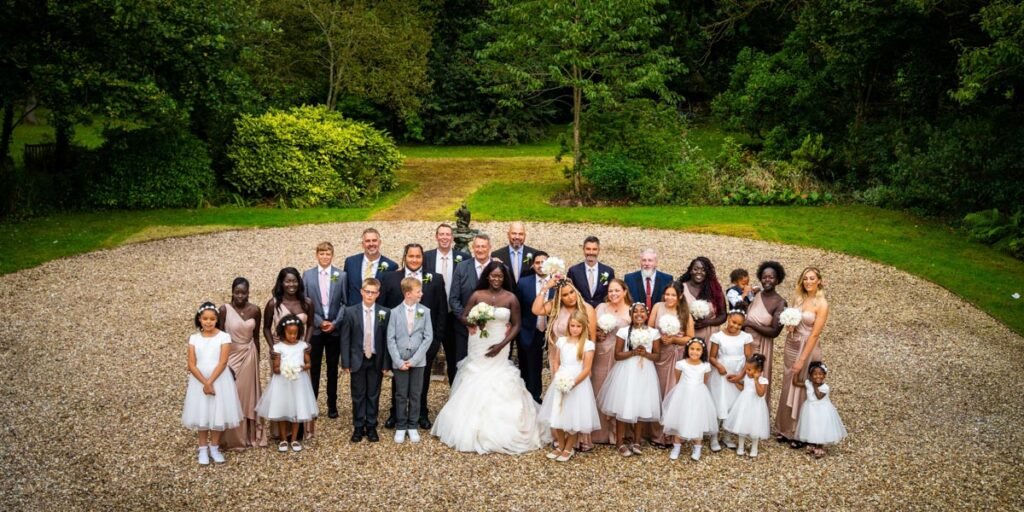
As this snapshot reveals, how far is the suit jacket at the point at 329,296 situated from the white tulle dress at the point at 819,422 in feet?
16.1

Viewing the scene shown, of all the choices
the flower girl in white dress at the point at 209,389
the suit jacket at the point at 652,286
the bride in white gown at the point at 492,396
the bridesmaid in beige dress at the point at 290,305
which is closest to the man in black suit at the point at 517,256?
the bride in white gown at the point at 492,396

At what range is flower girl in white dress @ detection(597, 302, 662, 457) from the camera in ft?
28.4

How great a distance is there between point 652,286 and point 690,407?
1.61 metres

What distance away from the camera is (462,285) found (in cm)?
971

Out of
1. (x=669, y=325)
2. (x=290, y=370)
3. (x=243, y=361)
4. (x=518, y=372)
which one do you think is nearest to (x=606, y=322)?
(x=669, y=325)

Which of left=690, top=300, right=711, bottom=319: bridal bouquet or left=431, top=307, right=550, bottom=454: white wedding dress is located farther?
left=690, top=300, right=711, bottom=319: bridal bouquet

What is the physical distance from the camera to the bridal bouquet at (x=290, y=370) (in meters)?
8.52

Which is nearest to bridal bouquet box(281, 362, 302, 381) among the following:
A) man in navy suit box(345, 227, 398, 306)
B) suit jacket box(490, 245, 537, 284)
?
man in navy suit box(345, 227, 398, 306)

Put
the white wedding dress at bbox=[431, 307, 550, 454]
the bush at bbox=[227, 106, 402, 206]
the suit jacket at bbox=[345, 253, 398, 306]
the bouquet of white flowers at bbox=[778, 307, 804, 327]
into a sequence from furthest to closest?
the bush at bbox=[227, 106, 402, 206], the suit jacket at bbox=[345, 253, 398, 306], the bouquet of white flowers at bbox=[778, 307, 804, 327], the white wedding dress at bbox=[431, 307, 550, 454]

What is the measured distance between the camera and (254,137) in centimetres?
2262

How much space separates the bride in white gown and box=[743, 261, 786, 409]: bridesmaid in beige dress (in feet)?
7.95

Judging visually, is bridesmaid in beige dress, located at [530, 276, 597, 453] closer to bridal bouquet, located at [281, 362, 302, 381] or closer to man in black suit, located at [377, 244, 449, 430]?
man in black suit, located at [377, 244, 449, 430]

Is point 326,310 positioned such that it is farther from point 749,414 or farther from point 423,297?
point 749,414

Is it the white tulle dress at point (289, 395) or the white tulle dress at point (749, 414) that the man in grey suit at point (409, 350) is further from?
the white tulle dress at point (749, 414)
